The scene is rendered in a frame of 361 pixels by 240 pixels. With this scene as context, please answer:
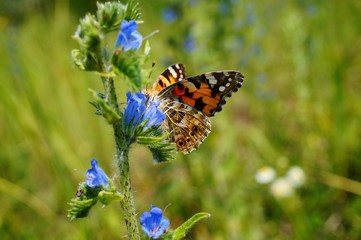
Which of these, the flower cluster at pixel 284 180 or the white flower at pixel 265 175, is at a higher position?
the white flower at pixel 265 175

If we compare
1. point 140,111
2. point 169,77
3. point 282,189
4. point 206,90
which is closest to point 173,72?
point 169,77

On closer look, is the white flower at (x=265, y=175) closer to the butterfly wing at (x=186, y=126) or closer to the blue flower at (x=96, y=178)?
the butterfly wing at (x=186, y=126)

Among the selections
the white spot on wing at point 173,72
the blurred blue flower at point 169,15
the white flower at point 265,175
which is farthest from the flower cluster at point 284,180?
the white spot on wing at point 173,72

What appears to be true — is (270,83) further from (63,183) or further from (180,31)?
(63,183)

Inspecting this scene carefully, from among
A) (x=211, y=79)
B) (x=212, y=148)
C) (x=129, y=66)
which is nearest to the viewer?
(x=129, y=66)

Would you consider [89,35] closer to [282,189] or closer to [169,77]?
[169,77]

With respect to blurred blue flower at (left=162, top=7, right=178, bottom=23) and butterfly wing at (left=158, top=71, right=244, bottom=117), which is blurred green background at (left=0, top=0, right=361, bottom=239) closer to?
blurred blue flower at (left=162, top=7, right=178, bottom=23)

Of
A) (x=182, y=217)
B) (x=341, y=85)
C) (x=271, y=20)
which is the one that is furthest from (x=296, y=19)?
(x=271, y=20)
